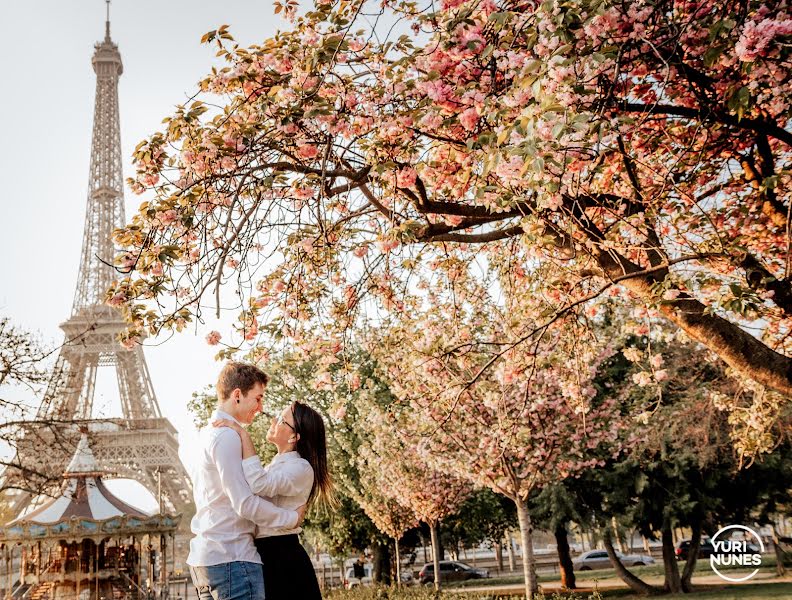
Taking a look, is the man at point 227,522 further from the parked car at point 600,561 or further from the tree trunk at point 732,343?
the parked car at point 600,561

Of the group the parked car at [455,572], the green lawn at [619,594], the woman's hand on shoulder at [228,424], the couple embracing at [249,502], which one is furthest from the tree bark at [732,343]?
the parked car at [455,572]

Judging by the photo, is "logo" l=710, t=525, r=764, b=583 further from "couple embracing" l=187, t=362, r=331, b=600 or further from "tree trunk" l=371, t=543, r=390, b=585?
"couple embracing" l=187, t=362, r=331, b=600

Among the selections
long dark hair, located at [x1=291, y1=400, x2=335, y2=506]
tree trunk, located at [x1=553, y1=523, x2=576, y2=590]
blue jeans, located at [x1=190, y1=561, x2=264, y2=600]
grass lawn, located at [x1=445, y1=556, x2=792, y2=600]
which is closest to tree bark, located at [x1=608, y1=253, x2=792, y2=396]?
long dark hair, located at [x1=291, y1=400, x2=335, y2=506]

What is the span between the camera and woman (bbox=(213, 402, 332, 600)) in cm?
338

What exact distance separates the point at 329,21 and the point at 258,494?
2993 millimetres

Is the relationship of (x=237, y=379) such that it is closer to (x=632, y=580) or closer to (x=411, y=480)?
(x=411, y=480)

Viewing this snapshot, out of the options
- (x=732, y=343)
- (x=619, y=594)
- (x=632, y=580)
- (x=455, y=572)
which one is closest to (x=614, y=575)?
(x=455, y=572)

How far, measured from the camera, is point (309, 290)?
641 cm

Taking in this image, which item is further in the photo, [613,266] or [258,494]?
[613,266]

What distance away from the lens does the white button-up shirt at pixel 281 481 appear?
132 inches

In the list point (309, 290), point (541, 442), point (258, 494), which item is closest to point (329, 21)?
point (309, 290)

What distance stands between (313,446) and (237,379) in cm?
53

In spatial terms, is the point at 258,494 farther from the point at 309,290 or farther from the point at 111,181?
the point at 111,181

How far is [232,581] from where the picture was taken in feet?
10.5
